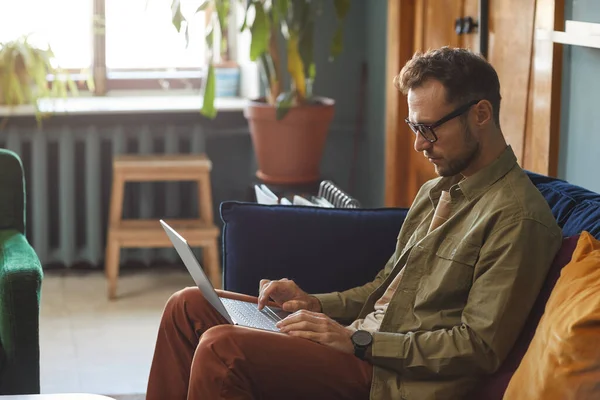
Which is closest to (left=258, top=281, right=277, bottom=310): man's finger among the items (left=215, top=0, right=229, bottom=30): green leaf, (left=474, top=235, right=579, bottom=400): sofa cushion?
(left=474, top=235, right=579, bottom=400): sofa cushion

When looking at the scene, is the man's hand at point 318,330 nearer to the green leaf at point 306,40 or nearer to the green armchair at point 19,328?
the green armchair at point 19,328

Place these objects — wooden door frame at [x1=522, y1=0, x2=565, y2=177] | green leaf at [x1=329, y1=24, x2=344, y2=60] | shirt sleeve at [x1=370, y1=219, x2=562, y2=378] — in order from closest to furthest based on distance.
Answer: shirt sleeve at [x1=370, y1=219, x2=562, y2=378] < wooden door frame at [x1=522, y1=0, x2=565, y2=177] < green leaf at [x1=329, y1=24, x2=344, y2=60]

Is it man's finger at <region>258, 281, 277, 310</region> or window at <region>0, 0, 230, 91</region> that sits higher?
window at <region>0, 0, 230, 91</region>

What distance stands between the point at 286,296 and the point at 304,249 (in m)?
0.24

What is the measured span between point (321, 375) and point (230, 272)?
24.6 inches

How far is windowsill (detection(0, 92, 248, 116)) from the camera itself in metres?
4.49

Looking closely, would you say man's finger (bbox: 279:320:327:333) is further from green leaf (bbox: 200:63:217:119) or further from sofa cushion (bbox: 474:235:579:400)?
green leaf (bbox: 200:63:217:119)

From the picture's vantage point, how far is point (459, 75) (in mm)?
2012

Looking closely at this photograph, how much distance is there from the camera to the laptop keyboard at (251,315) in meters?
2.19

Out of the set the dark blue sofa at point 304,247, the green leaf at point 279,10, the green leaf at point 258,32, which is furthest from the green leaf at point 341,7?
the dark blue sofa at point 304,247

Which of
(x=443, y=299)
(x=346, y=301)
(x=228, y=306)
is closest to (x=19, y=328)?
(x=228, y=306)

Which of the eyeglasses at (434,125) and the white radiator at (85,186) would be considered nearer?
the eyeglasses at (434,125)

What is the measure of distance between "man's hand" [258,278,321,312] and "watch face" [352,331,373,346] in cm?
32

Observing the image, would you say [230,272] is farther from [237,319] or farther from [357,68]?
[357,68]
